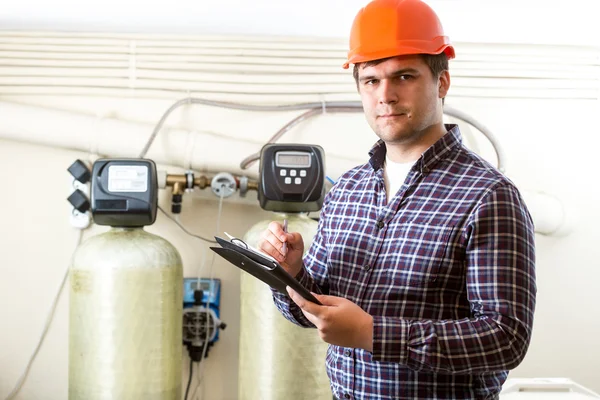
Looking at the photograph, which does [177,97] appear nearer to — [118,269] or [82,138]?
[82,138]

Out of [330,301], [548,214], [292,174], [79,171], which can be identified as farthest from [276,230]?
[548,214]

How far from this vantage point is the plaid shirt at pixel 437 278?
3.70 feet

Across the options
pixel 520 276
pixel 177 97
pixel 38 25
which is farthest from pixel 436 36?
pixel 38 25

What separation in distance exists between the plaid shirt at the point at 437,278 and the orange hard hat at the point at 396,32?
0.59 feet

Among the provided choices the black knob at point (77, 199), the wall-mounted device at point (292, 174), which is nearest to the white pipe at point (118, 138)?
the black knob at point (77, 199)

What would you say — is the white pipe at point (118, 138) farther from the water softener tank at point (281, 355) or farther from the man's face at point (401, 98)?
the man's face at point (401, 98)

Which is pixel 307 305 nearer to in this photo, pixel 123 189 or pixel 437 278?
pixel 437 278

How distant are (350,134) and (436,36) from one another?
131cm

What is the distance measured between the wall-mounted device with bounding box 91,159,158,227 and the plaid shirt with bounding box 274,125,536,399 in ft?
2.95

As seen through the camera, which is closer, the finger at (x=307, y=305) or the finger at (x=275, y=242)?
the finger at (x=307, y=305)

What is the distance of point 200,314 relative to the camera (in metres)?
2.48

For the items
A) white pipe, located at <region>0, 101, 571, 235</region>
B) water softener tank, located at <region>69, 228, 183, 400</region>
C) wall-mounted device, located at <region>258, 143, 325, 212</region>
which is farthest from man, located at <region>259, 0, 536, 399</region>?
white pipe, located at <region>0, 101, 571, 235</region>

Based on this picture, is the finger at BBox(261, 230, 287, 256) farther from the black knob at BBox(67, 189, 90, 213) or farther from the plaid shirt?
the black knob at BBox(67, 189, 90, 213)

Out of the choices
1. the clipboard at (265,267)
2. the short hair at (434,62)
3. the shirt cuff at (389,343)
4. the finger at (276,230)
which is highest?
the short hair at (434,62)
